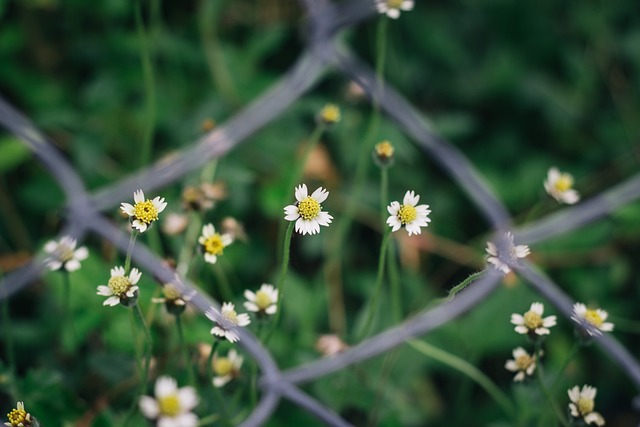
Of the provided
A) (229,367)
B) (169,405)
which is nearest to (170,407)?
(169,405)

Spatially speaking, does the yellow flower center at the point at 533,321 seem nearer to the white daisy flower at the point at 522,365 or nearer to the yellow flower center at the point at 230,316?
the white daisy flower at the point at 522,365

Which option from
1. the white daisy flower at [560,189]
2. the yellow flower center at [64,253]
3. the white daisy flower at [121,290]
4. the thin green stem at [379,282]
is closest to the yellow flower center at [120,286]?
the white daisy flower at [121,290]

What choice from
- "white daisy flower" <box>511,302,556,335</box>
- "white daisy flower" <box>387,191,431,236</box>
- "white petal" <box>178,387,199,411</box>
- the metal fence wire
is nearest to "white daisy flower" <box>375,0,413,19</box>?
the metal fence wire

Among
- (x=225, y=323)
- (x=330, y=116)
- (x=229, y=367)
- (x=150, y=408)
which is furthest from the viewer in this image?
(x=330, y=116)

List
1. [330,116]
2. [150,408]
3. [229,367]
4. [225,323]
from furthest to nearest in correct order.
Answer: [330,116]
[229,367]
[225,323]
[150,408]

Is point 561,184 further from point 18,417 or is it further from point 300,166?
point 18,417

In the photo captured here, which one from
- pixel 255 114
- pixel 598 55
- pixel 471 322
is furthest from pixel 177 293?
pixel 598 55
